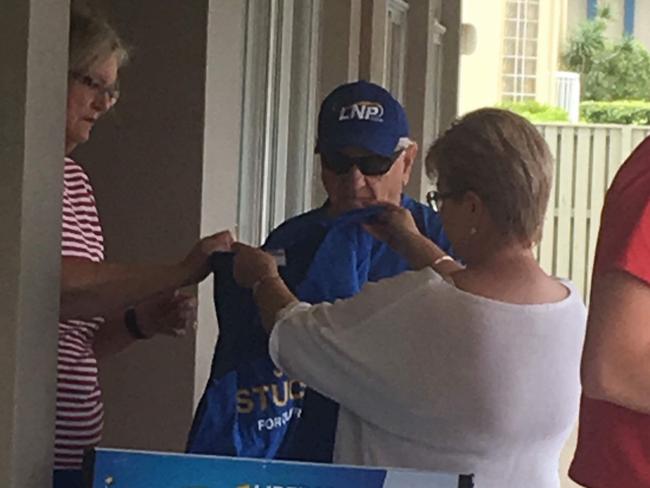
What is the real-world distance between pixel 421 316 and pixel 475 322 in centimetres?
7

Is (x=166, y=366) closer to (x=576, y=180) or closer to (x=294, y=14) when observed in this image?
(x=294, y=14)

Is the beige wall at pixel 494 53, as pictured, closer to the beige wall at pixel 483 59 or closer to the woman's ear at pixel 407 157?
the beige wall at pixel 483 59

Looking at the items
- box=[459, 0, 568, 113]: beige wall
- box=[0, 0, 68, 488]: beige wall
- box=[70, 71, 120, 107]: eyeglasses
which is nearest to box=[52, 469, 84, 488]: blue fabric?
box=[0, 0, 68, 488]: beige wall

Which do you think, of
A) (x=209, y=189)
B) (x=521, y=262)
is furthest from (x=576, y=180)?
(x=521, y=262)

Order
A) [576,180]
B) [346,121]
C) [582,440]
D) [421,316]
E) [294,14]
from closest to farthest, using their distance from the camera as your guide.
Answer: [582,440], [421,316], [346,121], [294,14], [576,180]

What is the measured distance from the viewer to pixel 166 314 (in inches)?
88.3

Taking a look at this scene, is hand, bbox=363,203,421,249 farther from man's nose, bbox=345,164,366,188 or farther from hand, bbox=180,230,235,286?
hand, bbox=180,230,235,286

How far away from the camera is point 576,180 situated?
31.2ft

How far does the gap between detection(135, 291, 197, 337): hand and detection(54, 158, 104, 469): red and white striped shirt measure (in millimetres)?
135

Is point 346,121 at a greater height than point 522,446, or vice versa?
point 346,121

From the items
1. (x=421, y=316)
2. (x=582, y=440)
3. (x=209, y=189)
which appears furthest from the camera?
(x=209, y=189)

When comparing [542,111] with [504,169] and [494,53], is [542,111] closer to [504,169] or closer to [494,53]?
[494,53]

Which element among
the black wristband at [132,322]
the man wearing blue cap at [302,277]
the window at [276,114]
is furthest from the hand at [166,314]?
the window at [276,114]

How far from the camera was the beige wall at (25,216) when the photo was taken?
164cm
